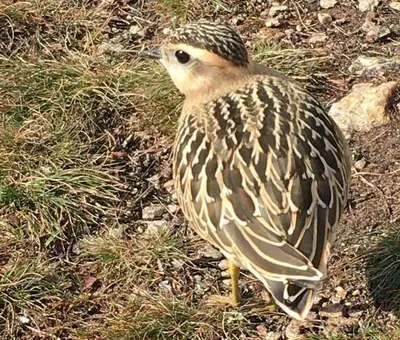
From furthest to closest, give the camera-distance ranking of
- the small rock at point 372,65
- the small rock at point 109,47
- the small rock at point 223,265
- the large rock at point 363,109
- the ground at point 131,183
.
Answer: the small rock at point 109,47 → the small rock at point 372,65 → the large rock at point 363,109 → the small rock at point 223,265 → the ground at point 131,183

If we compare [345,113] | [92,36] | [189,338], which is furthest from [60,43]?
[189,338]

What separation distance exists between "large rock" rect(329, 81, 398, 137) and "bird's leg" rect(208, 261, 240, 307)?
1424 millimetres

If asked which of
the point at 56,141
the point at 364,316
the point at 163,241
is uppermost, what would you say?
the point at 56,141

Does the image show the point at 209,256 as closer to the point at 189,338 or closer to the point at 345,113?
the point at 189,338

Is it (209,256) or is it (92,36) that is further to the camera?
(92,36)

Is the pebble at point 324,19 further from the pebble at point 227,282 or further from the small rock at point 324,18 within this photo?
the pebble at point 227,282

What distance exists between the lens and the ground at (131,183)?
5922 mm

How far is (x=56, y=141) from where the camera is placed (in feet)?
22.4

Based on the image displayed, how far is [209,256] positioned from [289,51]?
1750mm

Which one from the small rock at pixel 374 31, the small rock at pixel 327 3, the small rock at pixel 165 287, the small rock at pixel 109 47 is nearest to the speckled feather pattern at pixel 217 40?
the small rock at pixel 165 287

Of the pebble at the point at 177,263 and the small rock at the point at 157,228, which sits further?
the small rock at the point at 157,228

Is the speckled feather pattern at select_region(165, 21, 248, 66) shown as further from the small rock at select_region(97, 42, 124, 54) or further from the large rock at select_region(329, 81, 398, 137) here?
the small rock at select_region(97, 42, 124, 54)

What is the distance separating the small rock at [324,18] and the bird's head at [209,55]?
181cm

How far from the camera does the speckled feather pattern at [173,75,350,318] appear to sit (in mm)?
4926
